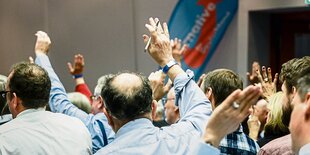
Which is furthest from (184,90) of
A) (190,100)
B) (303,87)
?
(303,87)

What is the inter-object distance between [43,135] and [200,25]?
431 centimetres

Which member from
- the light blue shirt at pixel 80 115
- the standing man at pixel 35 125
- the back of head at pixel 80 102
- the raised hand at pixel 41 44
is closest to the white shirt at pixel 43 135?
the standing man at pixel 35 125

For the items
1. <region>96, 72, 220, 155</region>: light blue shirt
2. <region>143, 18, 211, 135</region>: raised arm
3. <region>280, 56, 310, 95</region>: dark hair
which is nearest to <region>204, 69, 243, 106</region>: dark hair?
<region>280, 56, 310, 95</region>: dark hair

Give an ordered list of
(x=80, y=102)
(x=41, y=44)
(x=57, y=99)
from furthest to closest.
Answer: (x=80, y=102) < (x=41, y=44) < (x=57, y=99)

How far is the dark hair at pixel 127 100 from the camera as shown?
174 cm

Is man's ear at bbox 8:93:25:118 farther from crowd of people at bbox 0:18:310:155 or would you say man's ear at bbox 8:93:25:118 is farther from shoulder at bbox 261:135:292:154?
shoulder at bbox 261:135:292:154

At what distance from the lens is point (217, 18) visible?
6082 millimetres

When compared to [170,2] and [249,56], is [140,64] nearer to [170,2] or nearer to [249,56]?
[170,2]

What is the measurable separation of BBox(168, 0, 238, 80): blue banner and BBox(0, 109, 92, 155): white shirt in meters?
4.10

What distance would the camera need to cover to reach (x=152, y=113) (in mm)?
1873

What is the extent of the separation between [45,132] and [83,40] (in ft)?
17.0

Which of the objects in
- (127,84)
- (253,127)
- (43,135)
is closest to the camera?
(127,84)

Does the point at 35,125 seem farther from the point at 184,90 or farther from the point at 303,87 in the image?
the point at 303,87

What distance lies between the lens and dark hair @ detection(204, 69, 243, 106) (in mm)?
2363
